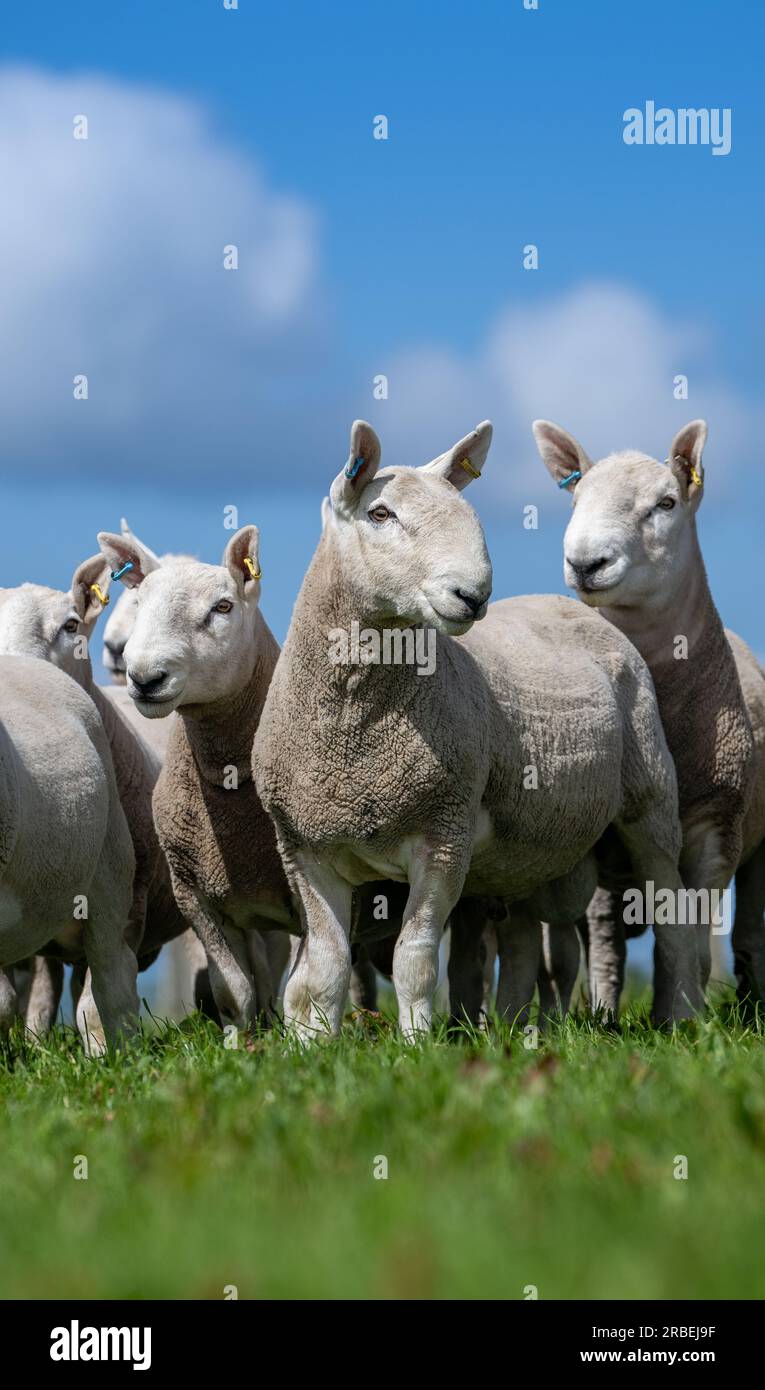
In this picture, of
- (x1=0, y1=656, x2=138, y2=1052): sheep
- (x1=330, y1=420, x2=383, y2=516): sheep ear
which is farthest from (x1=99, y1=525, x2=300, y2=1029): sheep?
(x1=330, y1=420, x2=383, y2=516): sheep ear

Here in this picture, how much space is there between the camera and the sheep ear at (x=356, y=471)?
6309 mm

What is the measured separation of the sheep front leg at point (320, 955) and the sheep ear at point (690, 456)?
2.82m

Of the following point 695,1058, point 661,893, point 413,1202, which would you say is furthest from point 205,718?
point 413,1202

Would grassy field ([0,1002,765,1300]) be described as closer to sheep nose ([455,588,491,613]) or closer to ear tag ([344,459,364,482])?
sheep nose ([455,588,491,613])

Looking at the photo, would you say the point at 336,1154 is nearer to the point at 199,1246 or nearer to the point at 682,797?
the point at 199,1246

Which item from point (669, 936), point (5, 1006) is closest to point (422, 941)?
point (669, 936)

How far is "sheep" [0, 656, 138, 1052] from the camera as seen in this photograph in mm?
6762

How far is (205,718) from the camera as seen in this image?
7430 millimetres

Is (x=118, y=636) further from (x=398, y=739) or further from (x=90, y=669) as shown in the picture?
(x=398, y=739)

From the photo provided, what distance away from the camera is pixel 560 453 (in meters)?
8.76

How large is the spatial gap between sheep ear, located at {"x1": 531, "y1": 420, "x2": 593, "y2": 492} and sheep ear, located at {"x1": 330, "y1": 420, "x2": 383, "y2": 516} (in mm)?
2404

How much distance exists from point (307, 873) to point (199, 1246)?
3.14 m

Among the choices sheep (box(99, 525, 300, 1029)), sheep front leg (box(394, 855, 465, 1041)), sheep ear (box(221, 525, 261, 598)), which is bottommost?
sheep front leg (box(394, 855, 465, 1041))
